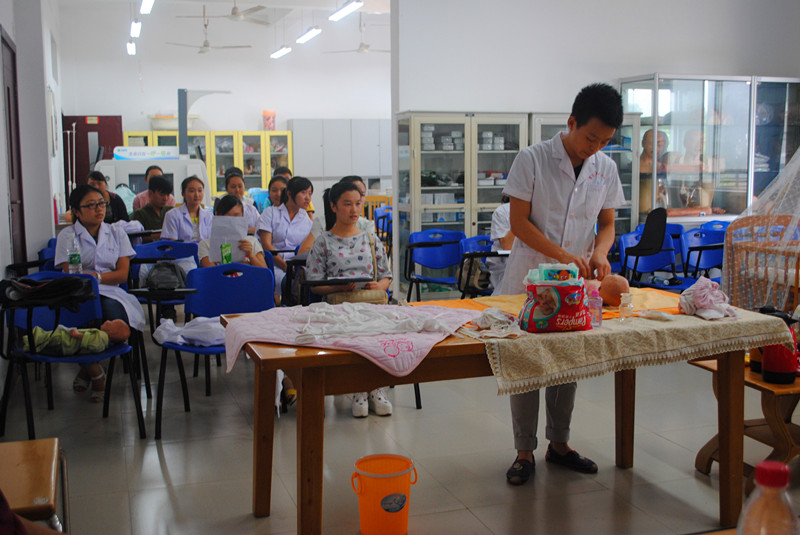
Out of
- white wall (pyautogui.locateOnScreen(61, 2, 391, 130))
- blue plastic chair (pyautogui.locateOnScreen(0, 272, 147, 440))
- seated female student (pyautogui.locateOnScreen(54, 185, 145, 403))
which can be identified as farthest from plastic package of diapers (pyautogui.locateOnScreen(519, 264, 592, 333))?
white wall (pyautogui.locateOnScreen(61, 2, 391, 130))

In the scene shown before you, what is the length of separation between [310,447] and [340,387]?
193 mm

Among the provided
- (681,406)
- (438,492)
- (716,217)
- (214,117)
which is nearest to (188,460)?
(438,492)

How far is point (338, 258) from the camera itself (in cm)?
395

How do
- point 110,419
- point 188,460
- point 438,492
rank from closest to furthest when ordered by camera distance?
point 438,492, point 188,460, point 110,419

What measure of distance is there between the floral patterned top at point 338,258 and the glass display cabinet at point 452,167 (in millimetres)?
3293

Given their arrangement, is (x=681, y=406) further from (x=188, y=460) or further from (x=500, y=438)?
(x=188, y=460)

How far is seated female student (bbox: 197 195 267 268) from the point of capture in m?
4.76

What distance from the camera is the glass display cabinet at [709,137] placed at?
7.74 meters

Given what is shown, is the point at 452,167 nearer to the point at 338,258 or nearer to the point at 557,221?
the point at 338,258

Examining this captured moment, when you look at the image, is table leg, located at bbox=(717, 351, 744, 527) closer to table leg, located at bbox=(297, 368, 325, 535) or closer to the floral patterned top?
table leg, located at bbox=(297, 368, 325, 535)

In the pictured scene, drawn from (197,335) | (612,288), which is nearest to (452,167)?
(197,335)

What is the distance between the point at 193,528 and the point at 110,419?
1.41 meters

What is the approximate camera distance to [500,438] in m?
3.52

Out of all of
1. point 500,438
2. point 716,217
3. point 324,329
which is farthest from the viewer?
point 716,217
